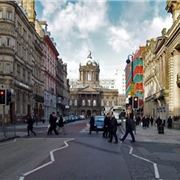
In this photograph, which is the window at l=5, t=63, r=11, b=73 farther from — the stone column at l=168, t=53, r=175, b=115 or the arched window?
the stone column at l=168, t=53, r=175, b=115

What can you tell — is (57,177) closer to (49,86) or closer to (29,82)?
(29,82)

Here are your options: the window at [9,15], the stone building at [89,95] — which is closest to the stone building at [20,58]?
the window at [9,15]

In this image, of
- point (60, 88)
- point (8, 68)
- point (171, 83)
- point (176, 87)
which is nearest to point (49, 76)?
point (60, 88)

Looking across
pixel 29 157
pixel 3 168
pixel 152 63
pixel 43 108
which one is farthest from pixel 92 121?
pixel 43 108

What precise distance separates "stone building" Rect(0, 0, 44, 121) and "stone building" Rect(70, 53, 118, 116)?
10291 centimetres

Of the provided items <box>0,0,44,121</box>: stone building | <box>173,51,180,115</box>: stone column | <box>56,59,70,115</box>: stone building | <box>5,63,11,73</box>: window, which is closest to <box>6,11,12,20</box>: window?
<box>0,0,44,121</box>: stone building

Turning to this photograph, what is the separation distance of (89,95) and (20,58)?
420 feet

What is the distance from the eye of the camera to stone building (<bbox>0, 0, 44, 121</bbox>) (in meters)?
58.2

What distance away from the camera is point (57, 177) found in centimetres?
1137

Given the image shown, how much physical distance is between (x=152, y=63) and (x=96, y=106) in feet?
367

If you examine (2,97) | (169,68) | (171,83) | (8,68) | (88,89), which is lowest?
(2,97)

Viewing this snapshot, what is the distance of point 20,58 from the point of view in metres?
65.5

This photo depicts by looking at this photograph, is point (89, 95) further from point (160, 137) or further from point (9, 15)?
point (160, 137)

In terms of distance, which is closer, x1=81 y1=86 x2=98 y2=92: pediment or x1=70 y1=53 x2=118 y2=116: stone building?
x1=81 y1=86 x2=98 y2=92: pediment
